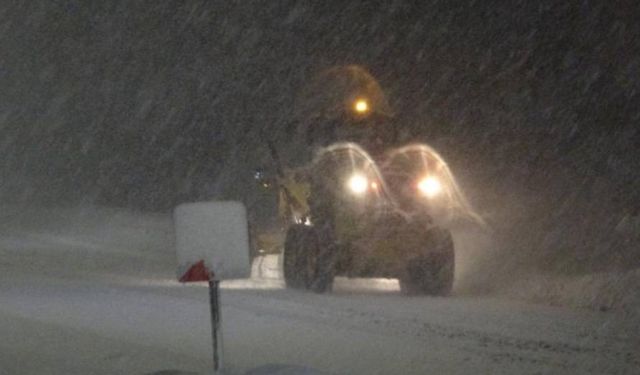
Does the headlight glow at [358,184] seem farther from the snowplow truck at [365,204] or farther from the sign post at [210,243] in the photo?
the sign post at [210,243]

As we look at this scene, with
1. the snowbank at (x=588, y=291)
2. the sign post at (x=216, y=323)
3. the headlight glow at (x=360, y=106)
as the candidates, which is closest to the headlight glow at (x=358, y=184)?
the headlight glow at (x=360, y=106)

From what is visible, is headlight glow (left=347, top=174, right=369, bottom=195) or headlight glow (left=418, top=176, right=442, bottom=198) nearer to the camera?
headlight glow (left=347, top=174, right=369, bottom=195)

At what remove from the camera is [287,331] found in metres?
12.4

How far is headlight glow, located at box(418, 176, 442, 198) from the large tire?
1.86ft

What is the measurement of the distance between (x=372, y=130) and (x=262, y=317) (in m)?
5.09

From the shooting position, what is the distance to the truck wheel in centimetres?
A: 1695

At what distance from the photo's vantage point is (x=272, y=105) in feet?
155

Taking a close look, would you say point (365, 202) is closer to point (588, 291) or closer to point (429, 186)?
point (429, 186)

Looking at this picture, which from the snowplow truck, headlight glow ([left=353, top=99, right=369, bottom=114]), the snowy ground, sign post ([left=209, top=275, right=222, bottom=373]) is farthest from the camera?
headlight glow ([left=353, top=99, right=369, bottom=114])

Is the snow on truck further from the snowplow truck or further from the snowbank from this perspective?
the snowbank

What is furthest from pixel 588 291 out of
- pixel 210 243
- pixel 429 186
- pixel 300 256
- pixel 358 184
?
pixel 210 243

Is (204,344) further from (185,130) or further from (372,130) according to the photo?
(185,130)

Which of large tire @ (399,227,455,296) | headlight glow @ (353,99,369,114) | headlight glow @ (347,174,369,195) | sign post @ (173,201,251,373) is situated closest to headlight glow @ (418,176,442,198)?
large tire @ (399,227,455,296)

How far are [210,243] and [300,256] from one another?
863 cm
